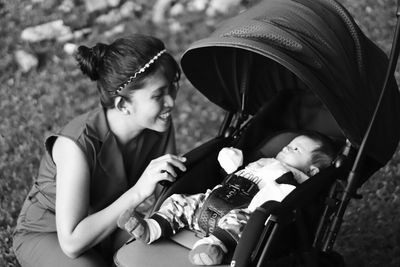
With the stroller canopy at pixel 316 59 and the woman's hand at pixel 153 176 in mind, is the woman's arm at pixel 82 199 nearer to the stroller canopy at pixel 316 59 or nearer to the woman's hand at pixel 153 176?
the woman's hand at pixel 153 176

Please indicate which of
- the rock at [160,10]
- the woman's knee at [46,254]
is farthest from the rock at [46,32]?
the woman's knee at [46,254]

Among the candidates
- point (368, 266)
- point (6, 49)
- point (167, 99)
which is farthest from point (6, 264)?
point (6, 49)

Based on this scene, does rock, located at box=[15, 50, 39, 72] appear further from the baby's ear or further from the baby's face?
the baby's ear

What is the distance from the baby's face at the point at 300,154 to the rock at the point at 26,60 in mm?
3335

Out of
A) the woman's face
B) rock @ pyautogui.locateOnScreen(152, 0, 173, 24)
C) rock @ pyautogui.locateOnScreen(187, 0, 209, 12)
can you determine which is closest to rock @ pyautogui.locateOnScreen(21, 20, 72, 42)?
rock @ pyautogui.locateOnScreen(152, 0, 173, 24)

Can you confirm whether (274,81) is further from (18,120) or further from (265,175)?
(18,120)

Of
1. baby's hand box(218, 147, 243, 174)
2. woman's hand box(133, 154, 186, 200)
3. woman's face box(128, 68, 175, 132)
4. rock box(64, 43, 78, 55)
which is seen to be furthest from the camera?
rock box(64, 43, 78, 55)

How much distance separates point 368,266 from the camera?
13.2 feet

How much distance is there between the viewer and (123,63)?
3.06 meters

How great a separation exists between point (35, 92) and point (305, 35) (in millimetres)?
3282

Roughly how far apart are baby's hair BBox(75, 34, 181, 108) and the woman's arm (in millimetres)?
286

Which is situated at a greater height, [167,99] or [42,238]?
[167,99]

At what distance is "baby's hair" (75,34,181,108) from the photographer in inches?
120

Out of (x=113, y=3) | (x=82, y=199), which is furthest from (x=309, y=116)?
(x=113, y=3)
